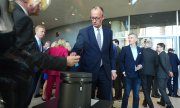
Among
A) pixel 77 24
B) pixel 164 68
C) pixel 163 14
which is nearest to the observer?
pixel 164 68

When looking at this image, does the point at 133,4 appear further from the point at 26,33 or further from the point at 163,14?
the point at 26,33

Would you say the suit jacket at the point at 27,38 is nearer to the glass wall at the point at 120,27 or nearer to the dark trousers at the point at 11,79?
the dark trousers at the point at 11,79

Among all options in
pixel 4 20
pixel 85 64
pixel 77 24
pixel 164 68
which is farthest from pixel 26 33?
pixel 77 24

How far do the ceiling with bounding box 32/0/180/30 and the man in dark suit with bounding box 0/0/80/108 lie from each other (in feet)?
30.2

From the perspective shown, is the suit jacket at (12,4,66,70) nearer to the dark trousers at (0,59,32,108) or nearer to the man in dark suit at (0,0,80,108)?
the man in dark suit at (0,0,80,108)

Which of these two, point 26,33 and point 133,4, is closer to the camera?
point 26,33

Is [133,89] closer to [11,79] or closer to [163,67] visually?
[163,67]

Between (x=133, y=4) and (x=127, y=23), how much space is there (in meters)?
2.23

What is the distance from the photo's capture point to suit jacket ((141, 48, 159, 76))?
5.48 meters

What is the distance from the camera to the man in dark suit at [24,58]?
0.88m

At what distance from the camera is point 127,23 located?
510 inches

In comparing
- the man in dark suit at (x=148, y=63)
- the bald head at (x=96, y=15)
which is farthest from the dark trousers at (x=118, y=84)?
the bald head at (x=96, y=15)

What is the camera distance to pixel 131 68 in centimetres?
447

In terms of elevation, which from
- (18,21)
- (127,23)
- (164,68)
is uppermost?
(127,23)
